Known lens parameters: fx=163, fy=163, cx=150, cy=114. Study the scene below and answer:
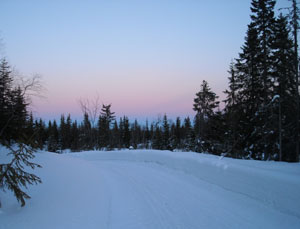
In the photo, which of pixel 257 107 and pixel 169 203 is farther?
pixel 257 107

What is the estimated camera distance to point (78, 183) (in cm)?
627

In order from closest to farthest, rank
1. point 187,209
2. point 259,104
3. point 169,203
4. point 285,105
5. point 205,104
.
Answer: point 187,209, point 169,203, point 285,105, point 259,104, point 205,104

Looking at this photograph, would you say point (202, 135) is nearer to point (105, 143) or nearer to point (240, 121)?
point (240, 121)

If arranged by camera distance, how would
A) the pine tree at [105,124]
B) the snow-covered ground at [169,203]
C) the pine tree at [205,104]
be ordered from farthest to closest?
the pine tree at [105,124]
the pine tree at [205,104]
the snow-covered ground at [169,203]

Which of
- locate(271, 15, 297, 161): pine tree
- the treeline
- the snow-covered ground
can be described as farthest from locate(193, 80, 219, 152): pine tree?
the snow-covered ground

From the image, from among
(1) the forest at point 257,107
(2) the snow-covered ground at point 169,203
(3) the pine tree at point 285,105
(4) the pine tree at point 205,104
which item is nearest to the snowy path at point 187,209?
(2) the snow-covered ground at point 169,203

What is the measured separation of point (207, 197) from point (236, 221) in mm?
1440

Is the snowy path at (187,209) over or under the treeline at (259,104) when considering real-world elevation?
under

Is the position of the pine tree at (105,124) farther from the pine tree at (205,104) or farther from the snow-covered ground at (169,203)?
the snow-covered ground at (169,203)

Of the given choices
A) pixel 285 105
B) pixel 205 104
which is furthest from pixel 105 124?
pixel 285 105

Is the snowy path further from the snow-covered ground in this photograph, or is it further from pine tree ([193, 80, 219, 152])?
pine tree ([193, 80, 219, 152])

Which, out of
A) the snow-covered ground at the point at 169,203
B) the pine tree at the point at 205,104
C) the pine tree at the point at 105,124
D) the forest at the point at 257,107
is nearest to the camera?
the snow-covered ground at the point at 169,203

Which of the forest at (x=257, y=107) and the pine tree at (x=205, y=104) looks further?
the pine tree at (x=205, y=104)

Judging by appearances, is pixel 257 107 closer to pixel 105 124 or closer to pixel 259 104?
pixel 259 104
